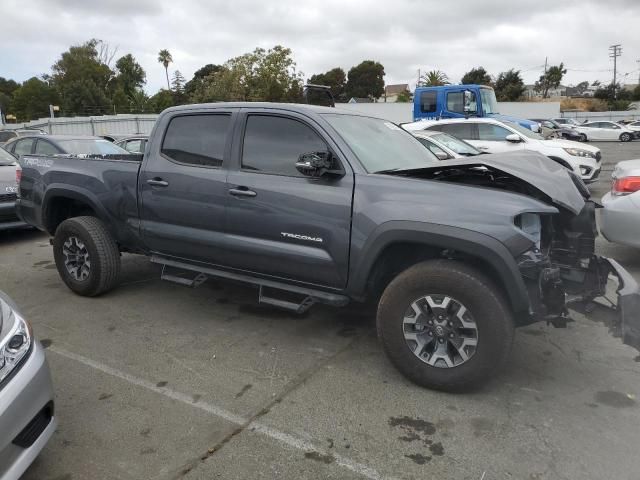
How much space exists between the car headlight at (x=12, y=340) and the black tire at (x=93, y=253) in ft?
7.58

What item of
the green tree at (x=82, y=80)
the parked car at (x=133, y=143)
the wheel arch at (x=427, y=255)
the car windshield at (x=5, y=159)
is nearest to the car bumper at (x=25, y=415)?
the wheel arch at (x=427, y=255)

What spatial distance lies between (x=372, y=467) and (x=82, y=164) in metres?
4.04

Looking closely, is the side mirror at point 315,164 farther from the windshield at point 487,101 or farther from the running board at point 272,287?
the windshield at point 487,101

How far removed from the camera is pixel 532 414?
10.0ft

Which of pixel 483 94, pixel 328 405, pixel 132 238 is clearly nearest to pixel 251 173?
pixel 132 238

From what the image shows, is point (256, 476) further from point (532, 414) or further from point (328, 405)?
point (532, 414)

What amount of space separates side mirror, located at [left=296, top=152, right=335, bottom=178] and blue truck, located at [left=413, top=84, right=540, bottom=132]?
13.0m

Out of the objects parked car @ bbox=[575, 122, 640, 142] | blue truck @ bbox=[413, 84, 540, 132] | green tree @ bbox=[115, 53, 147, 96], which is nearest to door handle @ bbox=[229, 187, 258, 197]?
blue truck @ bbox=[413, 84, 540, 132]

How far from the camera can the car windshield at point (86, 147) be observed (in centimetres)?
926

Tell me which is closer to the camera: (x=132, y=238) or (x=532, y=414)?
(x=532, y=414)

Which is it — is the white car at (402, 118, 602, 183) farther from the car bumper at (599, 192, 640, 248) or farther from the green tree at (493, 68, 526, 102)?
the green tree at (493, 68, 526, 102)

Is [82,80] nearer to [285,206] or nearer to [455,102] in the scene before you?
[455,102]

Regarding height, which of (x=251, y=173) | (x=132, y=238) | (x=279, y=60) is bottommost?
(x=132, y=238)

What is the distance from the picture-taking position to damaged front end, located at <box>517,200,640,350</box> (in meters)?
3.09
